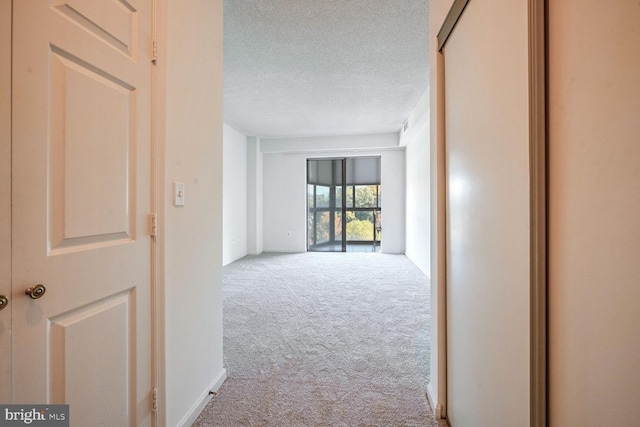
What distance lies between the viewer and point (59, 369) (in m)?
0.88

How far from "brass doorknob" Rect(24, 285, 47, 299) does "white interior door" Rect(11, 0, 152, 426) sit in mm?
12

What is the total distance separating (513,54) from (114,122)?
1.38 m

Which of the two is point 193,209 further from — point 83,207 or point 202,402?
point 202,402

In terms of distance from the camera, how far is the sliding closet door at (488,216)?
2.62 feet

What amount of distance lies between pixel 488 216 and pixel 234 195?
5.50 metres

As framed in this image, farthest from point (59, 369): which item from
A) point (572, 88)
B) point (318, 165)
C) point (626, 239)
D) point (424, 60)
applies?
point (318, 165)

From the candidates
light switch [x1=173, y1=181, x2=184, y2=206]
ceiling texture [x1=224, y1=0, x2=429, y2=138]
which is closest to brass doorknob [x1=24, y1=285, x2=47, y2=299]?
light switch [x1=173, y1=181, x2=184, y2=206]

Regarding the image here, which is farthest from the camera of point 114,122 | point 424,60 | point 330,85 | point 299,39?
point 330,85

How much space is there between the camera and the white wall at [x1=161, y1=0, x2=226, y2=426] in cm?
134

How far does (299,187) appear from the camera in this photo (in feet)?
22.6

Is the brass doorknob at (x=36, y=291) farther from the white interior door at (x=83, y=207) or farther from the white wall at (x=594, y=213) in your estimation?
the white wall at (x=594, y=213)

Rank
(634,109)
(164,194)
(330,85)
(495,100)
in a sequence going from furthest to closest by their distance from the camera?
(330,85) < (164,194) < (495,100) < (634,109)

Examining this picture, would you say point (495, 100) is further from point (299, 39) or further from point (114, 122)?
point (299, 39)

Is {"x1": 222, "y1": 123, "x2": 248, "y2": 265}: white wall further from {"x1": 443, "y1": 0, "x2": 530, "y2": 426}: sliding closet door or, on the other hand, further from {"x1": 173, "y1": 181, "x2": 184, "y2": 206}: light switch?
{"x1": 443, "y1": 0, "x2": 530, "y2": 426}: sliding closet door
